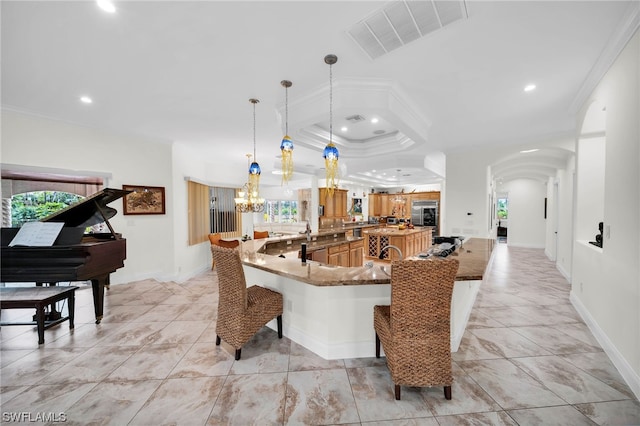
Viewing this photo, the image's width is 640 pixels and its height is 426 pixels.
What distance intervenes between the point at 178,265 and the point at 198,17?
4.54 m

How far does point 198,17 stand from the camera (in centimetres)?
169

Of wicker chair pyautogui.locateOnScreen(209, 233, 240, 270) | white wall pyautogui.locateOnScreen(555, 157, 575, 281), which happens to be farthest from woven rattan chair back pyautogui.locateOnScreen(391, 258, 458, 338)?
white wall pyautogui.locateOnScreen(555, 157, 575, 281)

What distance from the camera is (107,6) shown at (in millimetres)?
1609

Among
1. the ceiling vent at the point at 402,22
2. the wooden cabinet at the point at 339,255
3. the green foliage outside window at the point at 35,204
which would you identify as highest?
the ceiling vent at the point at 402,22

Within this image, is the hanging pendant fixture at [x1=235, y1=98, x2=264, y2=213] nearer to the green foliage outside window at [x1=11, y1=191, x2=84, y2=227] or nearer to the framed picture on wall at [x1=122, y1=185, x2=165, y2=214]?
the framed picture on wall at [x1=122, y1=185, x2=165, y2=214]

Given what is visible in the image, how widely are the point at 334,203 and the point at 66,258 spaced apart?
7.07m

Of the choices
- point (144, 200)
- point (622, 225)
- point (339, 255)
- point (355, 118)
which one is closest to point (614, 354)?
point (622, 225)

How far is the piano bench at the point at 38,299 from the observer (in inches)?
91.2

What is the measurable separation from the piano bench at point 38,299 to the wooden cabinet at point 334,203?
255 inches

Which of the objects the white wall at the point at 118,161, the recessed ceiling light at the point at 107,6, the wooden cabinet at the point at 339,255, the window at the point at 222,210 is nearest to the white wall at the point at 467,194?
the wooden cabinet at the point at 339,255

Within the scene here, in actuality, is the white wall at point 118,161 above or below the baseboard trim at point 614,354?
above

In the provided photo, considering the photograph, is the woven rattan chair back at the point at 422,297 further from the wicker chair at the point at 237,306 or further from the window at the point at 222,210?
the window at the point at 222,210

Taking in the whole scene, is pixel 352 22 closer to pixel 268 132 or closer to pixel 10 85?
pixel 268 132

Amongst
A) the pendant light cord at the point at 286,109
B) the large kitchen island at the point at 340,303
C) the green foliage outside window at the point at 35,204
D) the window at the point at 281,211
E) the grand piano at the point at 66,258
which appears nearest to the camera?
the large kitchen island at the point at 340,303
